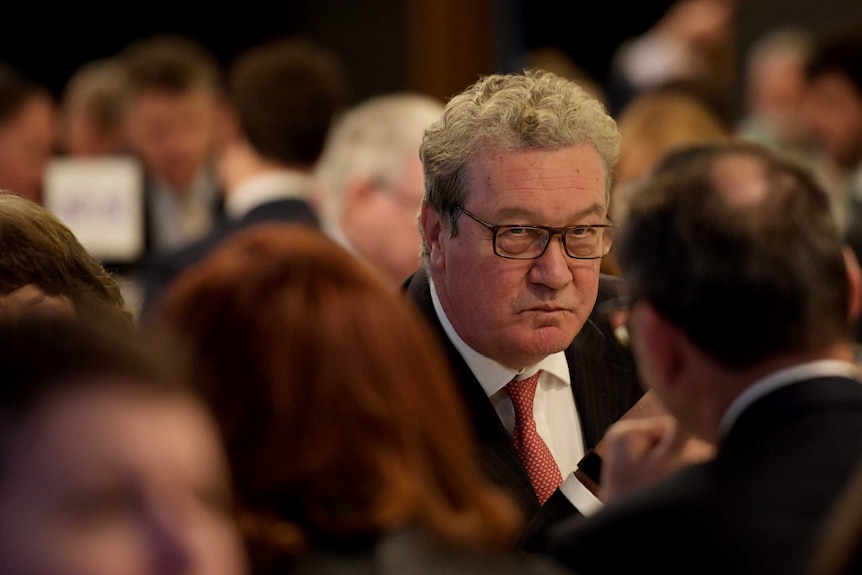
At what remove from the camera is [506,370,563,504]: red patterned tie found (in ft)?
9.59

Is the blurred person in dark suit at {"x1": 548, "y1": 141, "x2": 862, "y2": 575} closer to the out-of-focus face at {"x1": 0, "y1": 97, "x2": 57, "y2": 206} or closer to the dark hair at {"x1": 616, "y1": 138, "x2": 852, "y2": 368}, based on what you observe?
the dark hair at {"x1": 616, "y1": 138, "x2": 852, "y2": 368}

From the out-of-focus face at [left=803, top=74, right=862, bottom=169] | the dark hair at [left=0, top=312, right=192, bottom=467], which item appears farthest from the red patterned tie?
the out-of-focus face at [left=803, top=74, right=862, bottom=169]

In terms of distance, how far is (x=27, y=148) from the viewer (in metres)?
7.09

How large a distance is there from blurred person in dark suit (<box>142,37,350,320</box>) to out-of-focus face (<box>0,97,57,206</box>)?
1.40m

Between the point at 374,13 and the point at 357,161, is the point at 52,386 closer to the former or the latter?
the point at 357,161

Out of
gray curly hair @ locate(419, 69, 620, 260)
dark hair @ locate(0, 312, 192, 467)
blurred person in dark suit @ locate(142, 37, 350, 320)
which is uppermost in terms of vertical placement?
dark hair @ locate(0, 312, 192, 467)

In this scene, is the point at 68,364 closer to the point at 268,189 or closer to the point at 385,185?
the point at 385,185

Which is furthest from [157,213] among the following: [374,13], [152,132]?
[374,13]

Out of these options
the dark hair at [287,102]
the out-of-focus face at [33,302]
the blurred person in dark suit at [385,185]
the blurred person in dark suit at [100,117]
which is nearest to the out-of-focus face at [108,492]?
the out-of-focus face at [33,302]

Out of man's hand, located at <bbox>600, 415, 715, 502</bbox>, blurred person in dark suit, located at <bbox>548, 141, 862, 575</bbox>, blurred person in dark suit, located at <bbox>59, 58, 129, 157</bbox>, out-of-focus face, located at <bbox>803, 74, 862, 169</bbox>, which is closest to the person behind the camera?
blurred person in dark suit, located at <bbox>548, 141, 862, 575</bbox>

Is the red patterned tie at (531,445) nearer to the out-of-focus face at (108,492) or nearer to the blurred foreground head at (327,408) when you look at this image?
the blurred foreground head at (327,408)

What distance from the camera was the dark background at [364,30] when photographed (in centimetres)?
1121

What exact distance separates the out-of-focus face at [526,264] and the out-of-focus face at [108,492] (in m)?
1.55

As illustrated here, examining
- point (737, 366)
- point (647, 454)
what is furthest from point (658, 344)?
point (647, 454)
